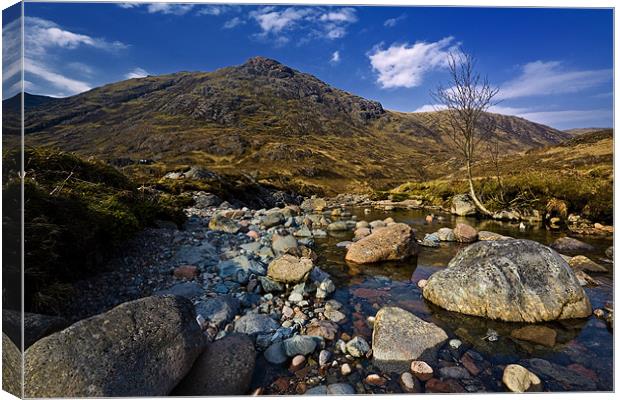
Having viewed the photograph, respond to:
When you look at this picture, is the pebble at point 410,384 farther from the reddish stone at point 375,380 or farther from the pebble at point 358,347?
the pebble at point 358,347

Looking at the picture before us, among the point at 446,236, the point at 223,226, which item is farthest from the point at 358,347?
the point at 446,236

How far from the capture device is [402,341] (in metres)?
3.06

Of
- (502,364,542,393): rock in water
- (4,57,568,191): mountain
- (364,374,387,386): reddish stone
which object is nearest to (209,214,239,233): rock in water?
(364,374,387,386): reddish stone

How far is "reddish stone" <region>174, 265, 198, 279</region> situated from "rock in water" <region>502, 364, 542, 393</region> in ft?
14.3

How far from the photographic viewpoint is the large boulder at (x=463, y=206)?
1598 cm

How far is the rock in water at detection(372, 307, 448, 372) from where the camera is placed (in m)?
2.90

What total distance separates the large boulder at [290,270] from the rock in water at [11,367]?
328cm

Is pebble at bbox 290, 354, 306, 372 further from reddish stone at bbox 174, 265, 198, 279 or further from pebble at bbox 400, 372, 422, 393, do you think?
reddish stone at bbox 174, 265, 198, 279

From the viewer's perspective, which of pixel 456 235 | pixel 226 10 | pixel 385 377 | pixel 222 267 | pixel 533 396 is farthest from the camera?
pixel 456 235

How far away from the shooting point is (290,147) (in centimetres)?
8188

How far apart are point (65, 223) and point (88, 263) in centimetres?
72

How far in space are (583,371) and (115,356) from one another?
4.04 meters

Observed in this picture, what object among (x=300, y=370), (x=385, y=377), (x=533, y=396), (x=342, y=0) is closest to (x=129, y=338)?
(x=300, y=370)

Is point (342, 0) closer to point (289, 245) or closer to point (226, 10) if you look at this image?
point (226, 10)
